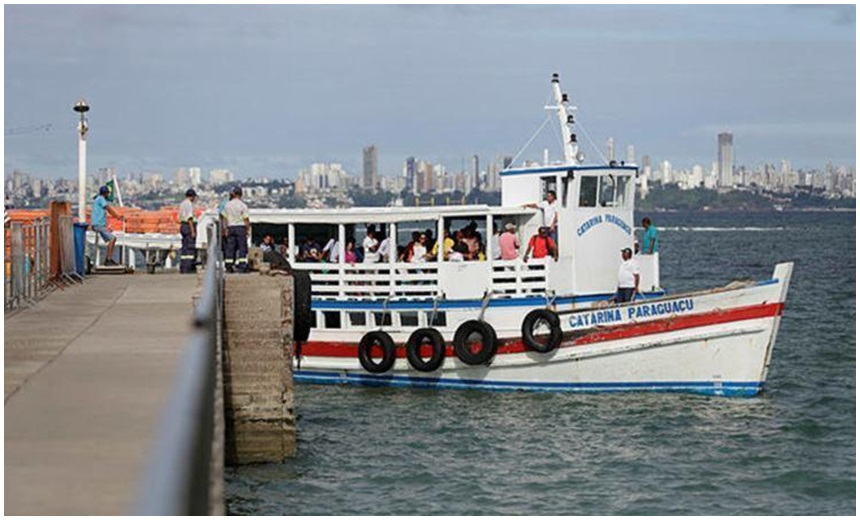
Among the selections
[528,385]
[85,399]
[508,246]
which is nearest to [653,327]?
[528,385]

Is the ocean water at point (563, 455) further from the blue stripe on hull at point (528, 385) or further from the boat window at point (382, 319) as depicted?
the boat window at point (382, 319)

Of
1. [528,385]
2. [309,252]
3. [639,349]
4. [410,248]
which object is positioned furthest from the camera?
[309,252]

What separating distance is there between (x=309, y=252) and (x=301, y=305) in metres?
7.50

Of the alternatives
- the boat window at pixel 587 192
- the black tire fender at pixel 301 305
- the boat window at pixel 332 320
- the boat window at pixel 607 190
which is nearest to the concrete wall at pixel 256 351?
the black tire fender at pixel 301 305

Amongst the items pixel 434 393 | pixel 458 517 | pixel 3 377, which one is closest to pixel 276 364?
pixel 458 517

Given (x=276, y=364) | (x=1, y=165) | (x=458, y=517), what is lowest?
(x=458, y=517)

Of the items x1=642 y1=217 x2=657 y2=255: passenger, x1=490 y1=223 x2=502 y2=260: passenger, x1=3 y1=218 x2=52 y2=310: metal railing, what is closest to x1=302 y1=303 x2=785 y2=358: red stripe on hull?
x1=490 y1=223 x2=502 y2=260: passenger

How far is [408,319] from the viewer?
2773 centimetres

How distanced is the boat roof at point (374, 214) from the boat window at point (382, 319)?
65.9 inches

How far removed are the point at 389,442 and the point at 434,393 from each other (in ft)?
14.6

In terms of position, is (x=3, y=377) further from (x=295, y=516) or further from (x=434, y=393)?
(x=434, y=393)

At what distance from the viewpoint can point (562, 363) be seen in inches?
1043

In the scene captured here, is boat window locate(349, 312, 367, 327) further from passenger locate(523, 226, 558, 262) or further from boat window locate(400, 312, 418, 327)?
passenger locate(523, 226, 558, 262)

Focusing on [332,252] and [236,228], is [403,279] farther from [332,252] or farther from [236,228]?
[236,228]
